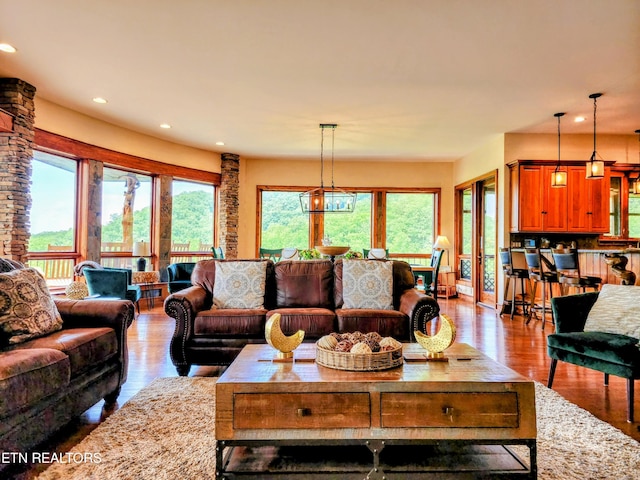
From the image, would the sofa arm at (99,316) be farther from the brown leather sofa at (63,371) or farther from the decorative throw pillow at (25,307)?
the decorative throw pillow at (25,307)

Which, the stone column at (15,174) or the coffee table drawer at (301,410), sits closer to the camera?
the coffee table drawer at (301,410)

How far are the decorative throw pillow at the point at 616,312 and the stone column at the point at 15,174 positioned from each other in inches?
226

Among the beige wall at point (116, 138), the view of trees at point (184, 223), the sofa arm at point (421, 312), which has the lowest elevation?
the sofa arm at point (421, 312)

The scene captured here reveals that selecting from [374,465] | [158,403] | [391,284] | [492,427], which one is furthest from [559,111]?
[158,403]

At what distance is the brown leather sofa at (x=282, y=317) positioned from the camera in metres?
3.20

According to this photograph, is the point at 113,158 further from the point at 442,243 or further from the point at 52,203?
the point at 442,243

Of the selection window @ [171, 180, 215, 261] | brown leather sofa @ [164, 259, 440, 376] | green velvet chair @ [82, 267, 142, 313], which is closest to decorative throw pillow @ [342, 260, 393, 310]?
brown leather sofa @ [164, 259, 440, 376]

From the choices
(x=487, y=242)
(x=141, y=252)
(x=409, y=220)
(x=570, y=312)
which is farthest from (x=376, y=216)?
(x=570, y=312)

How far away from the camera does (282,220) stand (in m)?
9.05

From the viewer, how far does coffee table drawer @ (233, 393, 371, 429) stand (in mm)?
1703

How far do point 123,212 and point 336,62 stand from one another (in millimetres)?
4825

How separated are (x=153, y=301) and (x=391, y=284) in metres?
4.94

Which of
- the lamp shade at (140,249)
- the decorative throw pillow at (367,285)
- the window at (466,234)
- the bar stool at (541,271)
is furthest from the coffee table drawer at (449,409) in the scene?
the window at (466,234)

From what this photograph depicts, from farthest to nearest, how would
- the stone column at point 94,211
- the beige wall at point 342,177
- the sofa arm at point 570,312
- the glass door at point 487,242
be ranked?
the beige wall at point 342,177 < the glass door at point 487,242 < the stone column at point 94,211 < the sofa arm at point 570,312
